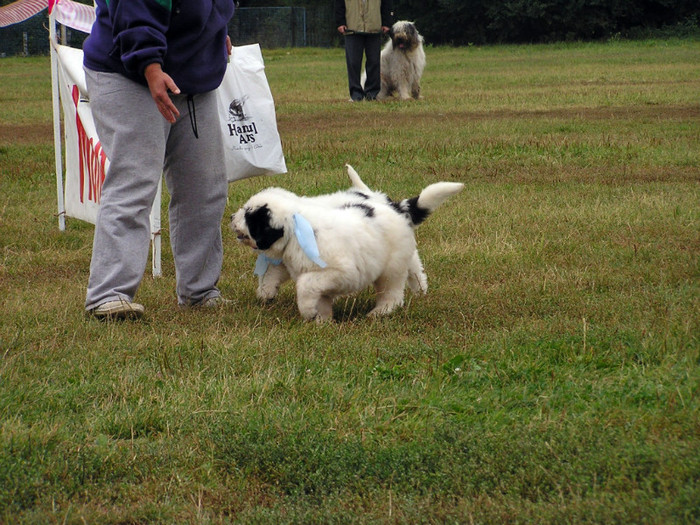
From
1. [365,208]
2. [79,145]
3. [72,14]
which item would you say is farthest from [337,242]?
[72,14]

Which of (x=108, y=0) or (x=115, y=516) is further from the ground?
(x=108, y=0)

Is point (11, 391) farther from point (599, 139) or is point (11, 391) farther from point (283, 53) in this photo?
point (283, 53)

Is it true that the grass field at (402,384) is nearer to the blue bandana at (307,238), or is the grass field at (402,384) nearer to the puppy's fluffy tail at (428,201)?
the blue bandana at (307,238)

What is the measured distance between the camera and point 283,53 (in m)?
39.2

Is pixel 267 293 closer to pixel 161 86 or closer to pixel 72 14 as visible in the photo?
pixel 161 86

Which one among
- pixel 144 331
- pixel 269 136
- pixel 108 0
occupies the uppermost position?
pixel 108 0

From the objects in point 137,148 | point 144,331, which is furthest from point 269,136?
point 144,331

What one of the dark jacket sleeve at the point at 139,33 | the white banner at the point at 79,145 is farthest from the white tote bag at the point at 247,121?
the dark jacket sleeve at the point at 139,33

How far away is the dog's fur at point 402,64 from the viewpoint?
55.2ft

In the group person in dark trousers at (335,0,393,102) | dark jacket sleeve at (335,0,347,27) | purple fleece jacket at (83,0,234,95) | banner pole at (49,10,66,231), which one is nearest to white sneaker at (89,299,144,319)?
purple fleece jacket at (83,0,234,95)

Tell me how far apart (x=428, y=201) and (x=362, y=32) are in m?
12.0

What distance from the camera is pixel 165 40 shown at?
4512 mm

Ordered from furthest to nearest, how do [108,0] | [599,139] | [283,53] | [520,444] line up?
[283,53], [599,139], [108,0], [520,444]

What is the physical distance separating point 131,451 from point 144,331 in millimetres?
1496
